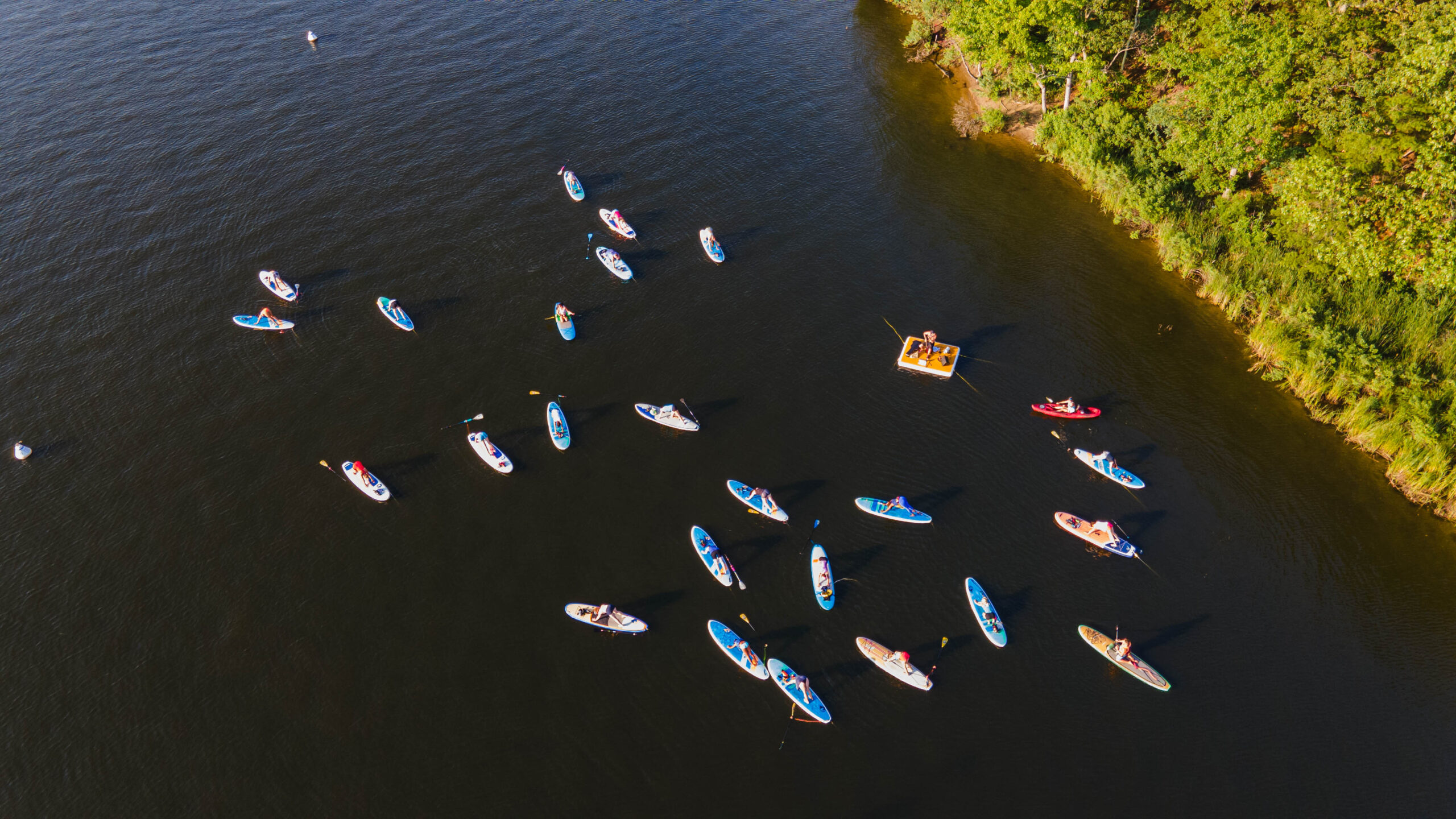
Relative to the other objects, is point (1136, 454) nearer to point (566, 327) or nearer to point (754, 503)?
point (754, 503)

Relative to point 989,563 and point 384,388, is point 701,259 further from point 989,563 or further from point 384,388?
point 989,563

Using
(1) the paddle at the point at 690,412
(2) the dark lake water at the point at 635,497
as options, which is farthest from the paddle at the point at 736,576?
(1) the paddle at the point at 690,412

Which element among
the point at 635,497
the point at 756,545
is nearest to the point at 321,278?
the point at 635,497

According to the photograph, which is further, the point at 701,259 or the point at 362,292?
the point at 701,259

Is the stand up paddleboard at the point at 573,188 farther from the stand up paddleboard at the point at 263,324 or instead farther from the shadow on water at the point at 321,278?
the stand up paddleboard at the point at 263,324

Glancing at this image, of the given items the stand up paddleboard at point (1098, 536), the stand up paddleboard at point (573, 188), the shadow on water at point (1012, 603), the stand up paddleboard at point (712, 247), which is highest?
the stand up paddleboard at point (573, 188)

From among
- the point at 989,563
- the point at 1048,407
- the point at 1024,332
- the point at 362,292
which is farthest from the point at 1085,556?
the point at 362,292

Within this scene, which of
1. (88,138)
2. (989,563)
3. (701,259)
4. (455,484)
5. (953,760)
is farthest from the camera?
(88,138)
